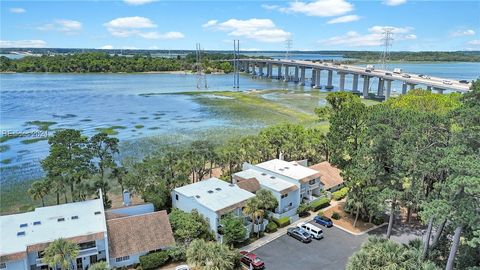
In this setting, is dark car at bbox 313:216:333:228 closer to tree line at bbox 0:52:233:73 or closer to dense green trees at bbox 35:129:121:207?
dense green trees at bbox 35:129:121:207

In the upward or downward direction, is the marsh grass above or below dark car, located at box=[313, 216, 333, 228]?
above

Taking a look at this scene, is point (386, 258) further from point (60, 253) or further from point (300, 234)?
point (60, 253)

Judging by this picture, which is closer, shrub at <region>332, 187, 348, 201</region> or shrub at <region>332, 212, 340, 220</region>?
shrub at <region>332, 212, 340, 220</region>

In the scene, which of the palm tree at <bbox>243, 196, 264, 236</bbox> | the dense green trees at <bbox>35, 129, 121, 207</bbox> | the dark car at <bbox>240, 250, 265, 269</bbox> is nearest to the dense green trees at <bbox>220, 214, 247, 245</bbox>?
the palm tree at <bbox>243, 196, 264, 236</bbox>

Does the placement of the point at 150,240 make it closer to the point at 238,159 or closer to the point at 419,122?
the point at 238,159

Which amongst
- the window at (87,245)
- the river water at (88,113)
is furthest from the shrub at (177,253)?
the river water at (88,113)

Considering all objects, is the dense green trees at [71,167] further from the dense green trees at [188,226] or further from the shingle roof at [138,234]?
the dense green trees at [188,226]

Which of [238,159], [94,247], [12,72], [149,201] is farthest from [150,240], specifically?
[12,72]
